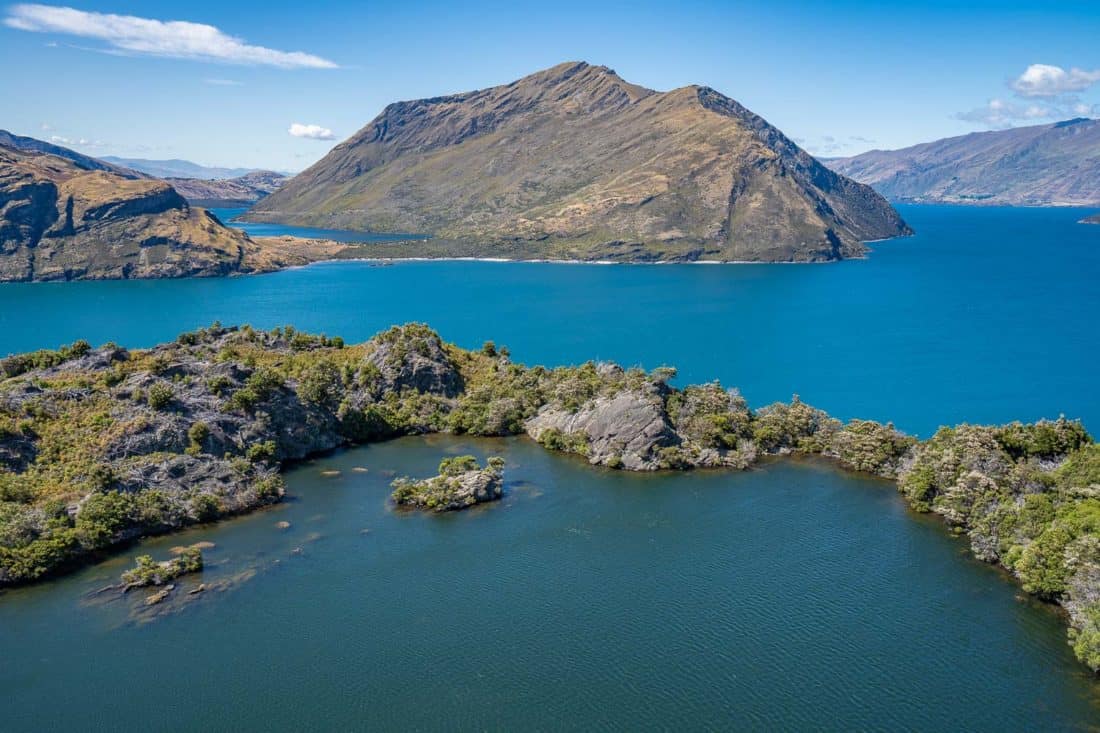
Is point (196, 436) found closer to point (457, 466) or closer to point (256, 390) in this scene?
point (256, 390)

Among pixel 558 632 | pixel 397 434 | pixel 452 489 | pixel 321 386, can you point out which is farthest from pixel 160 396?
pixel 558 632

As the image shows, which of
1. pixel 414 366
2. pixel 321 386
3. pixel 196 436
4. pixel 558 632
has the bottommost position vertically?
pixel 558 632

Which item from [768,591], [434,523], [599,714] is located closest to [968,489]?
[768,591]

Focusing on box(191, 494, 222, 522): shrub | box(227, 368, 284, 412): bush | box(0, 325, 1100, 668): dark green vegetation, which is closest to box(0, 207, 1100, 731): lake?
box(191, 494, 222, 522): shrub

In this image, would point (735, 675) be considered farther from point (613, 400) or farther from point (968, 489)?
point (613, 400)

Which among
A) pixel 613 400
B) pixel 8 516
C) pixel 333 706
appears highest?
pixel 613 400

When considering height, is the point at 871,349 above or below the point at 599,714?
above

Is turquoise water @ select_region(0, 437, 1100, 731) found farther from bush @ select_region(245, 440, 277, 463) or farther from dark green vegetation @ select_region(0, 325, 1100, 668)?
bush @ select_region(245, 440, 277, 463)
